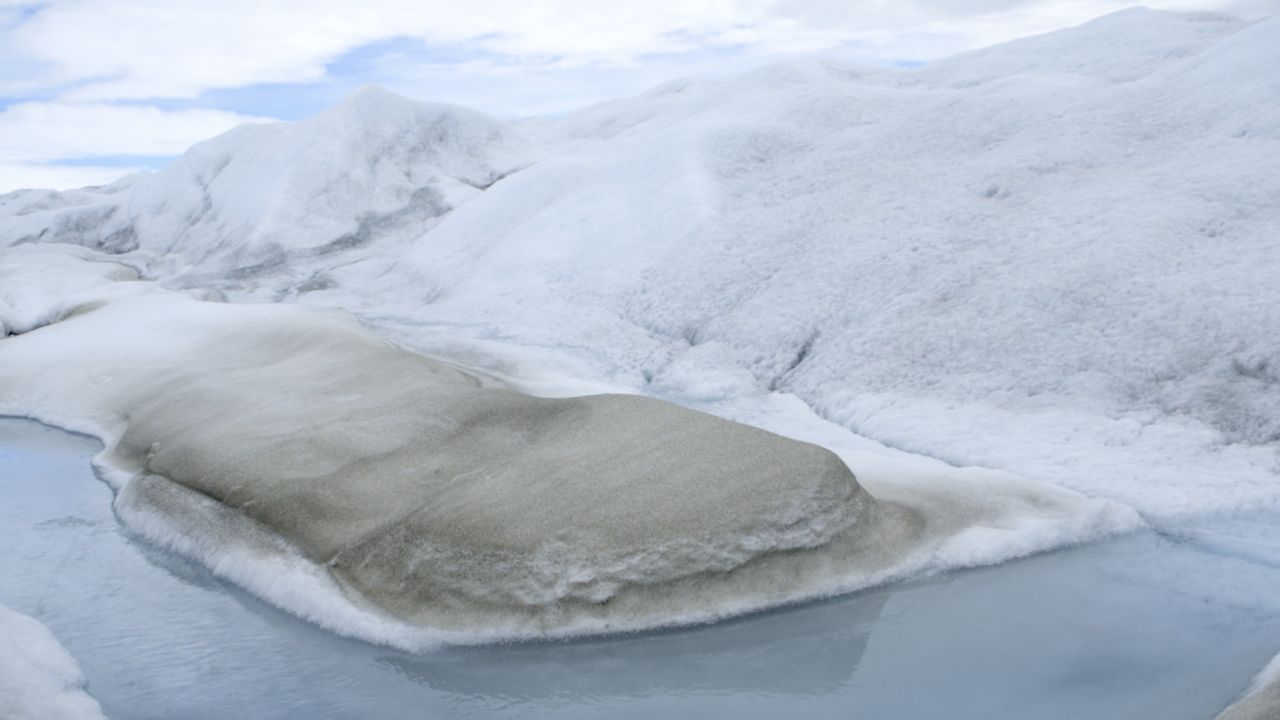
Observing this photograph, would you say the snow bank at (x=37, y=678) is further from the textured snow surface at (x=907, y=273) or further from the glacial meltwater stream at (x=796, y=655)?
the textured snow surface at (x=907, y=273)

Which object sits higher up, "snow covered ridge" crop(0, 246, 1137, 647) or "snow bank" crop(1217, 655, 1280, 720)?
"snow bank" crop(1217, 655, 1280, 720)

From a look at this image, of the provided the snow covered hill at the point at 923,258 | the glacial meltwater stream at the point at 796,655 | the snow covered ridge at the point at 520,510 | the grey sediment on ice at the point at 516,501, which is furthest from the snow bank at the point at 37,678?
the snow covered hill at the point at 923,258

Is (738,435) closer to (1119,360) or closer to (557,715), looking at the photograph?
(557,715)

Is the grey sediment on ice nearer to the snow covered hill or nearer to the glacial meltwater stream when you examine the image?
the glacial meltwater stream

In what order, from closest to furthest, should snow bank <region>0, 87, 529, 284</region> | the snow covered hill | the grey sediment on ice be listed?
the grey sediment on ice < the snow covered hill < snow bank <region>0, 87, 529, 284</region>

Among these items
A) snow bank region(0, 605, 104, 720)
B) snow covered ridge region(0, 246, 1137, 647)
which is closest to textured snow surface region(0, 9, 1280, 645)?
snow covered ridge region(0, 246, 1137, 647)

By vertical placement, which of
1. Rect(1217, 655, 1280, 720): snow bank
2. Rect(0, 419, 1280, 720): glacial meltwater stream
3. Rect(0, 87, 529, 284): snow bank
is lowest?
Rect(0, 87, 529, 284): snow bank
